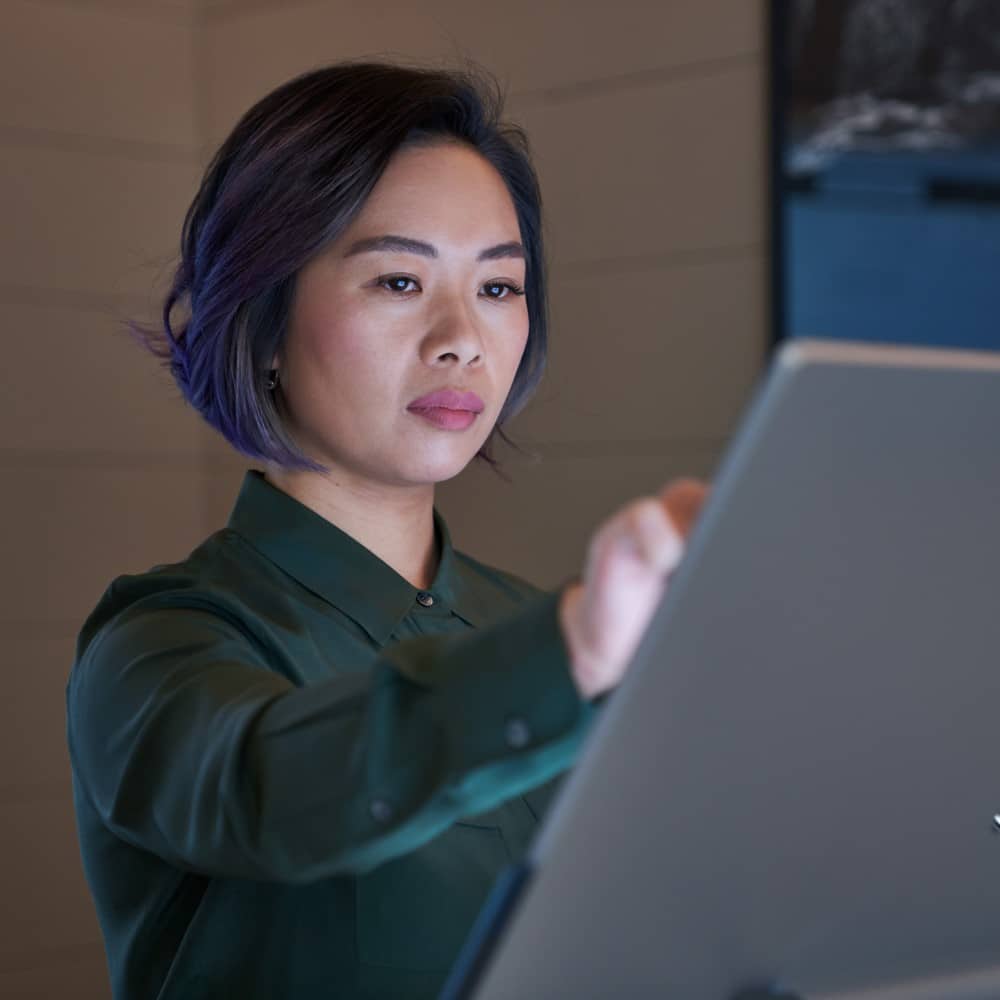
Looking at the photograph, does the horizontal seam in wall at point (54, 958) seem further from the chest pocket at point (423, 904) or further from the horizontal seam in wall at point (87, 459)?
the chest pocket at point (423, 904)

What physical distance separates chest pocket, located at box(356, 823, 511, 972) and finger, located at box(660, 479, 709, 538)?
1.86 ft

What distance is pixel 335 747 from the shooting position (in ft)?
2.30

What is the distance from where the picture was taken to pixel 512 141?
160 cm

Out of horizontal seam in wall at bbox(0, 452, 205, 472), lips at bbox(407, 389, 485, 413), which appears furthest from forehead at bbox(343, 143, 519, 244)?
horizontal seam in wall at bbox(0, 452, 205, 472)

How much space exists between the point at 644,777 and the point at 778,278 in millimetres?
2567

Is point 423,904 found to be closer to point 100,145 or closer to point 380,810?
point 380,810

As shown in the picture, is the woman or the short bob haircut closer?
the woman

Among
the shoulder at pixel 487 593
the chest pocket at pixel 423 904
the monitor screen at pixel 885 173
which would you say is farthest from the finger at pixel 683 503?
the monitor screen at pixel 885 173

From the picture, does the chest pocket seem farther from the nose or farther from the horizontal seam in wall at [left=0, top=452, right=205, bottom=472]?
the horizontal seam in wall at [left=0, top=452, right=205, bottom=472]

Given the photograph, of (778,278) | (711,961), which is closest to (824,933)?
(711,961)

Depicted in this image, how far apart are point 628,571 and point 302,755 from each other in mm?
227

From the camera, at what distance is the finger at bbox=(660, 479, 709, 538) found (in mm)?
566

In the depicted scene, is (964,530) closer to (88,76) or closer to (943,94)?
(943,94)

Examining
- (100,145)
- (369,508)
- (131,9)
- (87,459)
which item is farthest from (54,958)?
(369,508)
